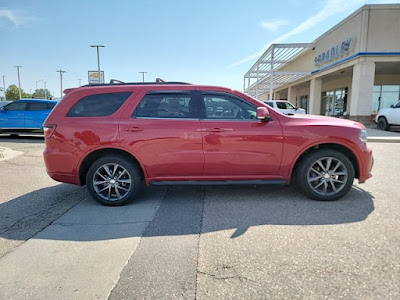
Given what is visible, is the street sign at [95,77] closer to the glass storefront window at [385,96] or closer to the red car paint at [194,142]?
the glass storefront window at [385,96]

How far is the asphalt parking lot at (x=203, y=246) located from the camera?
2.23m

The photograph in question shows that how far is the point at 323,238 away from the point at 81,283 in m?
2.55

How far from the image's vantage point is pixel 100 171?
411cm

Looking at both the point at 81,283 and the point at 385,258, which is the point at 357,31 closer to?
the point at 385,258

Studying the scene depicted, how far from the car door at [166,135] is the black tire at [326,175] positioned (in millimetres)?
1661

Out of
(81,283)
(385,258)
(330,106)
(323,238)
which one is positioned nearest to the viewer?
(81,283)

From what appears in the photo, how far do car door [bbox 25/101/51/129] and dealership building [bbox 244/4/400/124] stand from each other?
1642 centimetres

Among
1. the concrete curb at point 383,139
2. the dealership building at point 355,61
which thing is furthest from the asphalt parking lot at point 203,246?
the dealership building at point 355,61

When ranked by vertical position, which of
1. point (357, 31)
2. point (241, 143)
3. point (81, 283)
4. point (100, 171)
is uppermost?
point (357, 31)

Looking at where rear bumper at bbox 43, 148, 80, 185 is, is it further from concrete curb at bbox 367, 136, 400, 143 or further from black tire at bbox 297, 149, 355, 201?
concrete curb at bbox 367, 136, 400, 143

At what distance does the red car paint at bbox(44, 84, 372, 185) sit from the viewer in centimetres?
396

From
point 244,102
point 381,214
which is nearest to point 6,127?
point 244,102

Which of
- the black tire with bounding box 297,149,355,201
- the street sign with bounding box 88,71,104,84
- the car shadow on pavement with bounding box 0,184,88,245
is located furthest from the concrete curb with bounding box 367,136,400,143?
the street sign with bounding box 88,71,104,84

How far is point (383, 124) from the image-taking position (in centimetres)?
1481
